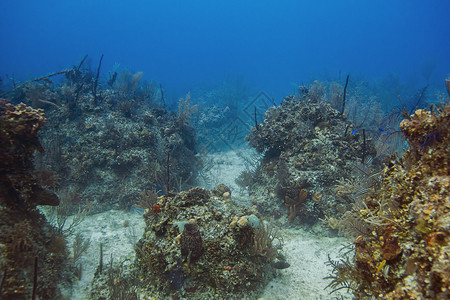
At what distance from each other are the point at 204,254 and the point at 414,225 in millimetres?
2547

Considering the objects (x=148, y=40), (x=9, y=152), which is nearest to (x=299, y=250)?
(x=9, y=152)

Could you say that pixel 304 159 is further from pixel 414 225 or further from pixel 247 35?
pixel 247 35

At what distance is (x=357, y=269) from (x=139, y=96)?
10.2 meters

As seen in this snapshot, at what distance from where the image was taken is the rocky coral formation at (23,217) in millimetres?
2650

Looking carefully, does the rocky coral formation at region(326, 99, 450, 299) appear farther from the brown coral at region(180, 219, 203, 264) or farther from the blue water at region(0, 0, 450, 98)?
the blue water at region(0, 0, 450, 98)

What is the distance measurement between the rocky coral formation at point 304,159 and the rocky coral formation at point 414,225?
302 cm

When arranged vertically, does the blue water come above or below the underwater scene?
above

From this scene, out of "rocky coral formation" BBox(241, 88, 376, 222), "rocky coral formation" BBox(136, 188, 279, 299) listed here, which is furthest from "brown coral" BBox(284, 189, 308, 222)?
"rocky coral formation" BBox(136, 188, 279, 299)

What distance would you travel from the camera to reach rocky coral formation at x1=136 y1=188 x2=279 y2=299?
9.99 ft

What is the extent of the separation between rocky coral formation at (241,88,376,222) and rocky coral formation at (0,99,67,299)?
4671 millimetres

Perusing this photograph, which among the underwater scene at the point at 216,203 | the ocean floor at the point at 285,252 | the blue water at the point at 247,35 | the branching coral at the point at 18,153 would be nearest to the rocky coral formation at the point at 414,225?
the underwater scene at the point at 216,203

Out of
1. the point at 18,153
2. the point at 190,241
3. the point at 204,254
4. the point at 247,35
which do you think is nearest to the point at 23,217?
the point at 18,153

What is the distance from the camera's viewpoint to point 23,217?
10.2 ft

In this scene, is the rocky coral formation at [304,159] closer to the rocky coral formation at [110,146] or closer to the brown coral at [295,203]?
the brown coral at [295,203]
